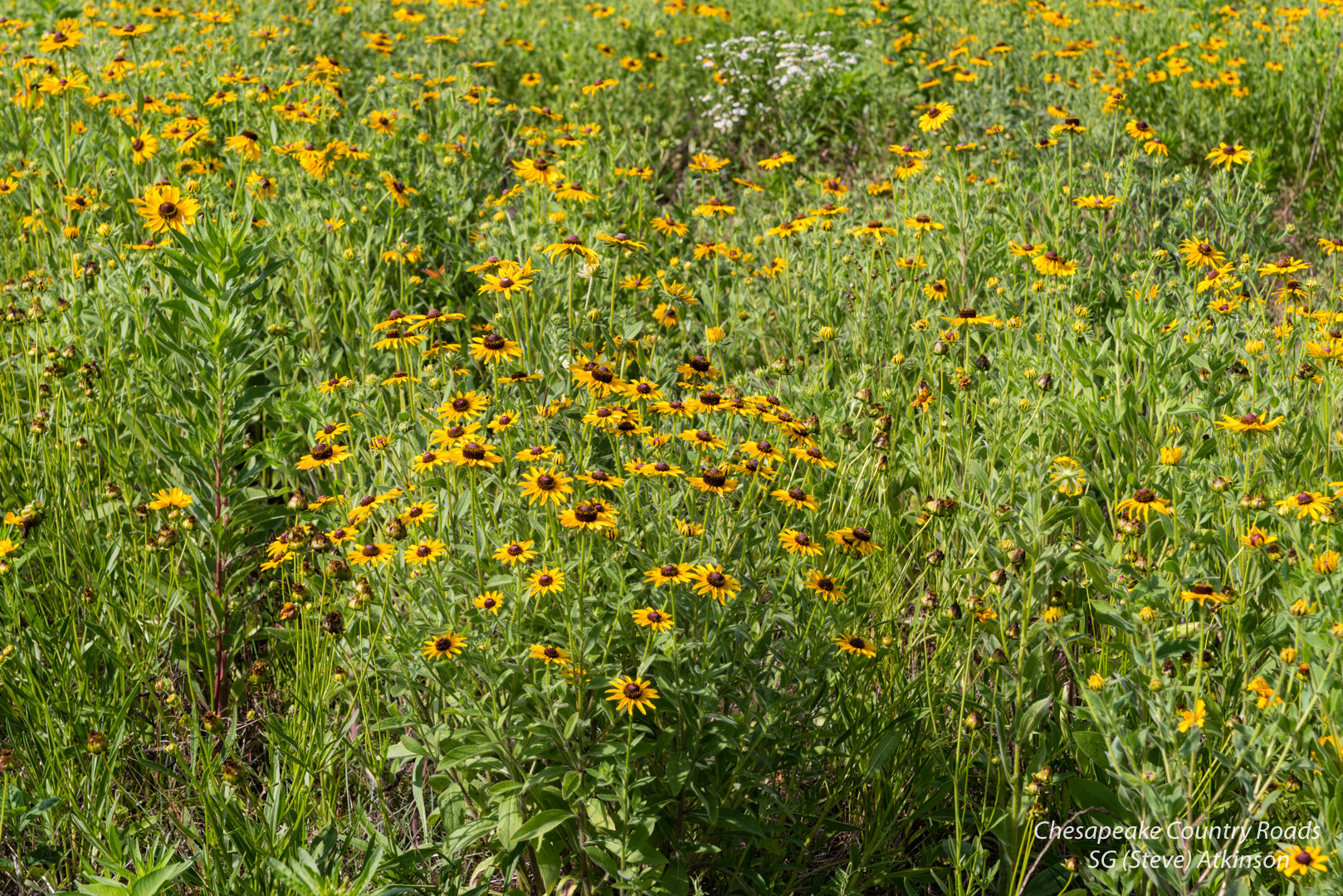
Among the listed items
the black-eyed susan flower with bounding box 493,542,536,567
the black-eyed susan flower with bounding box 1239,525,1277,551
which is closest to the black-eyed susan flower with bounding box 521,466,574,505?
the black-eyed susan flower with bounding box 493,542,536,567

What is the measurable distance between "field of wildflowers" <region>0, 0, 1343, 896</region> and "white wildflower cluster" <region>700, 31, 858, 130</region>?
2355 mm

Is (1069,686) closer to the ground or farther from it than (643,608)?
closer to the ground

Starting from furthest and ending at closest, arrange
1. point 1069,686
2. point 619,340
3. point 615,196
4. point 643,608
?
1. point 615,196
2. point 619,340
3. point 1069,686
4. point 643,608

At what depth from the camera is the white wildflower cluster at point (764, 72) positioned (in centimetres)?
704

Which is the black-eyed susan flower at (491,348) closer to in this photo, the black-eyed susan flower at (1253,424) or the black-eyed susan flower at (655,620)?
the black-eyed susan flower at (655,620)

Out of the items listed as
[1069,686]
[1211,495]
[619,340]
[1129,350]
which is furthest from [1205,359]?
[619,340]

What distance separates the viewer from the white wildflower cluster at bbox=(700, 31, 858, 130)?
7.04 m

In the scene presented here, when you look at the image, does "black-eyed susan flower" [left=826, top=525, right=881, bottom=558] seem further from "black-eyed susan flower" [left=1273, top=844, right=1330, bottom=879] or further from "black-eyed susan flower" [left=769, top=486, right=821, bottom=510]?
"black-eyed susan flower" [left=1273, top=844, right=1330, bottom=879]

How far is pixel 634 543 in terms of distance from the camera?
7.69 feet

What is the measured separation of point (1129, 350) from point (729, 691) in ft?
5.91

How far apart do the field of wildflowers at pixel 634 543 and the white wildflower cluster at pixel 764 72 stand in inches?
92.7

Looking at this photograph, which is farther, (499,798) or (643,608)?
(643,608)

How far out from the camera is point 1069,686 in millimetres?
2793

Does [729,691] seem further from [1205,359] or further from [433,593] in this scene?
[1205,359]
